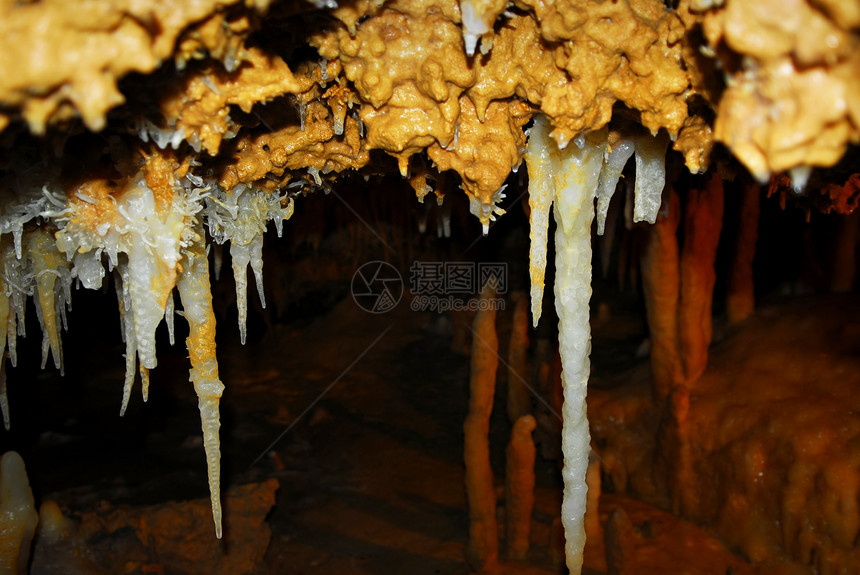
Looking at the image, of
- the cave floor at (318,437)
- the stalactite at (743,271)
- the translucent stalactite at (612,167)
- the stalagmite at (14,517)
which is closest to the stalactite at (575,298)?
the translucent stalactite at (612,167)

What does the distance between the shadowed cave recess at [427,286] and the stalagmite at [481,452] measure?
3 cm

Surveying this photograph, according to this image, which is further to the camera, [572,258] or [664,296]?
[664,296]

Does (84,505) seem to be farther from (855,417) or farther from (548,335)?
(855,417)

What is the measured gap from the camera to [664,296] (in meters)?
5.81

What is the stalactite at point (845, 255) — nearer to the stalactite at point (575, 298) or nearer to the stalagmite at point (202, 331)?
the stalactite at point (575, 298)

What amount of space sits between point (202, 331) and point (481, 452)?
3.19 meters

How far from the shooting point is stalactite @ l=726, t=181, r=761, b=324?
6.15 metres

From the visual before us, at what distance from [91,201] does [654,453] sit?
5418 millimetres

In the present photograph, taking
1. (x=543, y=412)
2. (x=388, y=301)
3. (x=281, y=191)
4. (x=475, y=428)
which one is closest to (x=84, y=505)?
(x=475, y=428)

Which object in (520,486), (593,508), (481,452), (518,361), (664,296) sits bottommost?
(593,508)

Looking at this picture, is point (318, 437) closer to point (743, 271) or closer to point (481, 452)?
point (481, 452)

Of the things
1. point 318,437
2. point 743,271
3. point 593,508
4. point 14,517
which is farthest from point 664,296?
point 14,517

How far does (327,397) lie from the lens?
8.98m

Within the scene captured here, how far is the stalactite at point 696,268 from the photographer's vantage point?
18.8 ft
